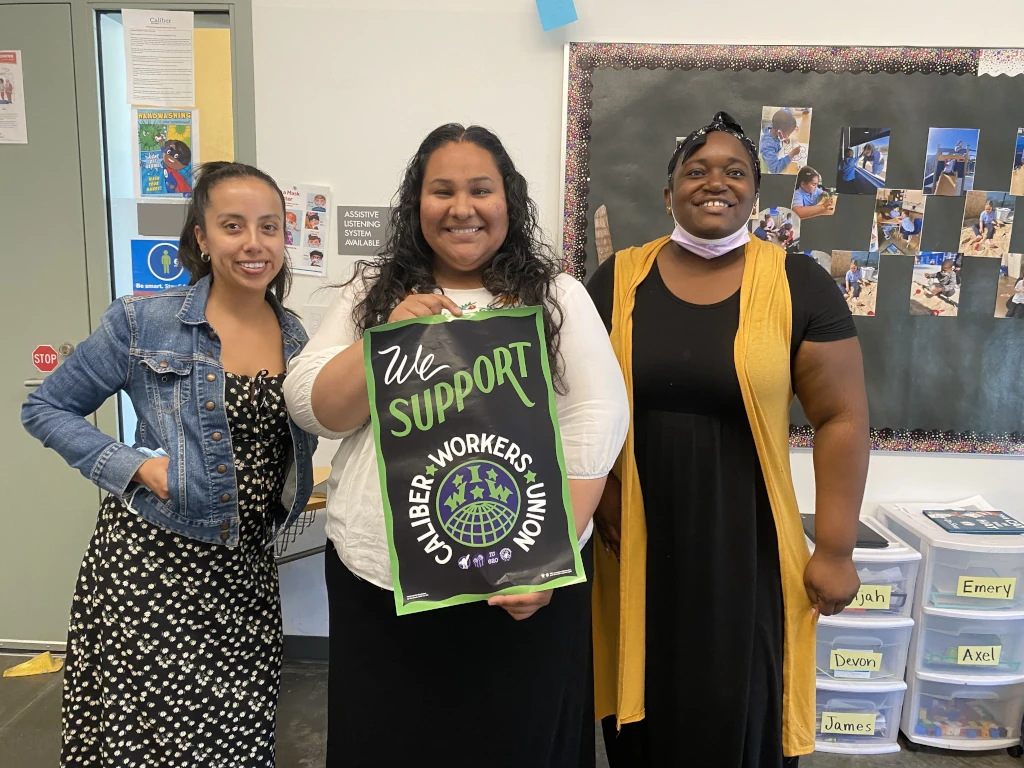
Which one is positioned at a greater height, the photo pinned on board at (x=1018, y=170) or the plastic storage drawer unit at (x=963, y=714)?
the photo pinned on board at (x=1018, y=170)

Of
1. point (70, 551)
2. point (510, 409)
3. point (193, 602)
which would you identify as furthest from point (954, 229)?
point (70, 551)

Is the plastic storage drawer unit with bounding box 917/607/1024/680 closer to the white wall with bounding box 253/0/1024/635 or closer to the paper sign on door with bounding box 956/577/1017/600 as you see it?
the paper sign on door with bounding box 956/577/1017/600

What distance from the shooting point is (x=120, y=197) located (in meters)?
2.28

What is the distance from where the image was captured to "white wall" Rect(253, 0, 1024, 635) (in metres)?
2.03

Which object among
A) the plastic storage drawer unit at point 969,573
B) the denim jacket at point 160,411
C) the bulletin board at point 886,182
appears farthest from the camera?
the bulletin board at point 886,182

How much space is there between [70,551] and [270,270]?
1.88 meters

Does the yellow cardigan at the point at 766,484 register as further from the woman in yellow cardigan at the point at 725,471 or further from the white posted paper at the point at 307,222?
the white posted paper at the point at 307,222

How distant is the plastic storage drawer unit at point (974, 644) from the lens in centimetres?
195

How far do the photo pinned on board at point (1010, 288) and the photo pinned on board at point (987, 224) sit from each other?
1.7 inches

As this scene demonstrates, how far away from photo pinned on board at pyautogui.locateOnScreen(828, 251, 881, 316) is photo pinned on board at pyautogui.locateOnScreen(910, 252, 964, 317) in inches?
4.9

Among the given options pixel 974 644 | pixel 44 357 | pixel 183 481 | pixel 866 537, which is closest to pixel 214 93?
pixel 44 357

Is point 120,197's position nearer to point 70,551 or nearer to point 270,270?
point 70,551

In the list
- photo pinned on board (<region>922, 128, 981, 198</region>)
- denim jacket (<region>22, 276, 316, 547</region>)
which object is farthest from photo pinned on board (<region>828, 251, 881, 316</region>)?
denim jacket (<region>22, 276, 316, 547</region>)

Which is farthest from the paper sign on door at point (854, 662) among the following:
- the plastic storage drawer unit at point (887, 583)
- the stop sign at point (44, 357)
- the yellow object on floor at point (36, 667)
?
the stop sign at point (44, 357)
